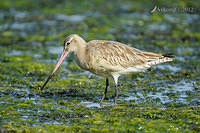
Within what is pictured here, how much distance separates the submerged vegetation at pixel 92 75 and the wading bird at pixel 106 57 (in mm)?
660

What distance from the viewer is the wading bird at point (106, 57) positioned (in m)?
8.18

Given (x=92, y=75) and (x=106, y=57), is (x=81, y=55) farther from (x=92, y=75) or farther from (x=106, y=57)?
(x=92, y=75)

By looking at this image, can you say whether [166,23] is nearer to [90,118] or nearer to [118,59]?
[118,59]

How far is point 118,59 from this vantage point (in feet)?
27.7

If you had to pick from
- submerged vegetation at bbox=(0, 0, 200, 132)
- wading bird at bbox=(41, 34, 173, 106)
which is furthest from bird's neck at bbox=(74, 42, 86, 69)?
submerged vegetation at bbox=(0, 0, 200, 132)

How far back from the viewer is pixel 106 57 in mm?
8266

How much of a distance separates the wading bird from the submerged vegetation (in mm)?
660

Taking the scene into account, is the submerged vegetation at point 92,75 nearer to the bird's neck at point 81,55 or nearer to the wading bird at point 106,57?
the wading bird at point 106,57

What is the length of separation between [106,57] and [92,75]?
220 centimetres

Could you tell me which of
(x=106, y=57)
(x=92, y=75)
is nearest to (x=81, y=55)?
(x=106, y=57)

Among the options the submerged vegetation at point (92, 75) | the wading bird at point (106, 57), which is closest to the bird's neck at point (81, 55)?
the wading bird at point (106, 57)

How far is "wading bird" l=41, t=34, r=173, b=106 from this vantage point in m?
8.18

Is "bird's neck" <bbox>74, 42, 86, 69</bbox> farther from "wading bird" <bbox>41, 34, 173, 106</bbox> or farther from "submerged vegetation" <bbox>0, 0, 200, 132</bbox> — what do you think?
"submerged vegetation" <bbox>0, 0, 200, 132</bbox>

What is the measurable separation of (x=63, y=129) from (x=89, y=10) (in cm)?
1053
